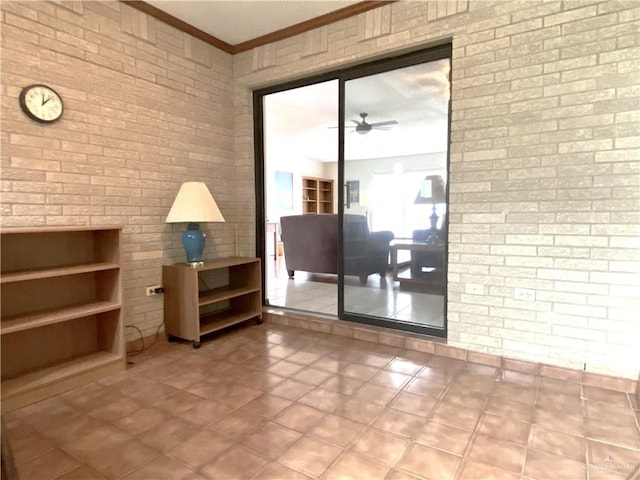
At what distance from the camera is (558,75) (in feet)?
7.47

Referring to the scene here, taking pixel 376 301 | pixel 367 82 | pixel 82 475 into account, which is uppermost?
pixel 367 82

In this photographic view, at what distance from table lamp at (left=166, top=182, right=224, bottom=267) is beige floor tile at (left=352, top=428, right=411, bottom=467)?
1899 millimetres

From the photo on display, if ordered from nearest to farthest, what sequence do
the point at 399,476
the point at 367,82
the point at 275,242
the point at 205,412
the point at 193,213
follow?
1. the point at 399,476
2. the point at 205,412
3. the point at 193,213
4. the point at 367,82
5. the point at 275,242

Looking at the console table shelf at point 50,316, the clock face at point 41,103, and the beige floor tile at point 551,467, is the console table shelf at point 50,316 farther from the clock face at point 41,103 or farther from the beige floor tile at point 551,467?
the beige floor tile at point 551,467

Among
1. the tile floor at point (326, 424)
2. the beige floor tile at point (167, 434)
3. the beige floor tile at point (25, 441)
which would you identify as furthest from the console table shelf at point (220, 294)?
the beige floor tile at point (25, 441)

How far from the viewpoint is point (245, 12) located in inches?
118

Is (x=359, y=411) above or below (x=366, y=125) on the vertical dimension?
below

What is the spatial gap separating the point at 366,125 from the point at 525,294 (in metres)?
2.42

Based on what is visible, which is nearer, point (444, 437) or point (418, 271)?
point (444, 437)

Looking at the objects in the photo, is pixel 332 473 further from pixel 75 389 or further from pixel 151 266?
pixel 151 266

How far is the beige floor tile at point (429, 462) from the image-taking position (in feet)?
4.83

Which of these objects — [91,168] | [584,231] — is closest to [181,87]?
[91,168]

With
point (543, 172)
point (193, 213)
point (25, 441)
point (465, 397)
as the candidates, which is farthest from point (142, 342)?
point (543, 172)

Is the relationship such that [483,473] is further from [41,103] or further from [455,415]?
[41,103]
